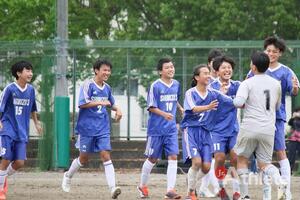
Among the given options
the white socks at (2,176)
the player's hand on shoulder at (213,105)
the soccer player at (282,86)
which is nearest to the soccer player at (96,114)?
the white socks at (2,176)

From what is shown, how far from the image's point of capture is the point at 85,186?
754 inches

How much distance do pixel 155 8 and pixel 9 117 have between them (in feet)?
76.0

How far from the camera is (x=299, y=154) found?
24094 millimetres

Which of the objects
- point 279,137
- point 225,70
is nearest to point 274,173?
point 279,137

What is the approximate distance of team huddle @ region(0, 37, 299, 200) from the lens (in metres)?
13.9

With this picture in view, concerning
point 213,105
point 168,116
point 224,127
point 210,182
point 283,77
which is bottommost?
point 210,182

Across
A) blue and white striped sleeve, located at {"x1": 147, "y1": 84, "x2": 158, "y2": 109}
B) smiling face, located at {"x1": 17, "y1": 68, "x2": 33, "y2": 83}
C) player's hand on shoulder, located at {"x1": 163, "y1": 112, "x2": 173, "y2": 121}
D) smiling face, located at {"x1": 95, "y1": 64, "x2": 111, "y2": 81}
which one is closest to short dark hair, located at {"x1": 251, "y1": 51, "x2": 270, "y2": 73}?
player's hand on shoulder, located at {"x1": 163, "y1": 112, "x2": 173, "y2": 121}

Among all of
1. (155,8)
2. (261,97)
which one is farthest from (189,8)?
(261,97)

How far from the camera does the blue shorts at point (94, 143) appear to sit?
54.4 ft

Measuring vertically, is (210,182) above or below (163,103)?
below

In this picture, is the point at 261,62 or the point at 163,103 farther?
the point at 163,103

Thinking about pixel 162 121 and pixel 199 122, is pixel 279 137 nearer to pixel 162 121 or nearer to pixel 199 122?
pixel 199 122

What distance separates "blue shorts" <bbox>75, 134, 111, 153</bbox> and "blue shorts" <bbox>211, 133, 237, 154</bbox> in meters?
1.91

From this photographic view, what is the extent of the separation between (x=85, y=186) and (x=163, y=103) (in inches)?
122
